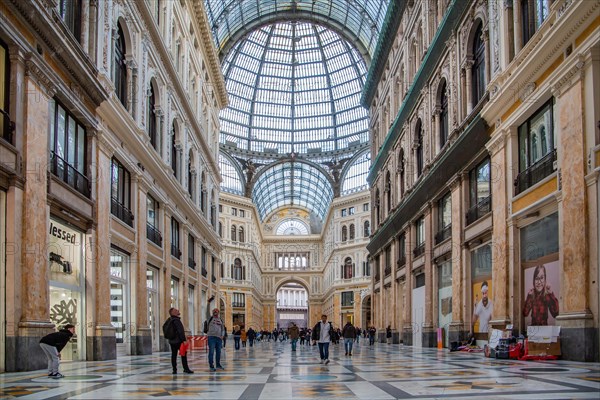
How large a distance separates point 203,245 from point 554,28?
34119 mm

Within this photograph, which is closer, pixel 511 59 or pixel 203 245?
pixel 511 59

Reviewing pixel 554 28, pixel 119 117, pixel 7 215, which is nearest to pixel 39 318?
pixel 7 215

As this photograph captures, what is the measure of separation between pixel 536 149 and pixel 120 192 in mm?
14377

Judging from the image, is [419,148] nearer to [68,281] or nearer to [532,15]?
[532,15]

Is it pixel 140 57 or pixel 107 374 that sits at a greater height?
pixel 140 57

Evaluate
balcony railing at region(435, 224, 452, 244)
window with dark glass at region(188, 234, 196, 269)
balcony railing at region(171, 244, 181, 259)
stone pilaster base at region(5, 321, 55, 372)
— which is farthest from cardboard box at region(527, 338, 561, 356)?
window with dark glass at region(188, 234, 196, 269)

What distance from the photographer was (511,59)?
20.6 meters

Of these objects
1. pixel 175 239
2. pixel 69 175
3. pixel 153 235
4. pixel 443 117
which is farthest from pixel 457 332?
pixel 175 239

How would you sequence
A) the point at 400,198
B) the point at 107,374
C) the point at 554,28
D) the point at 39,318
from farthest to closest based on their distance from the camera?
the point at 400,198
the point at 554,28
the point at 39,318
the point at 107,374

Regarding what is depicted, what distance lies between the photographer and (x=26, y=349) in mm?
14469

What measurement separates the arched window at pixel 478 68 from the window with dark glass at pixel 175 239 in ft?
57.0

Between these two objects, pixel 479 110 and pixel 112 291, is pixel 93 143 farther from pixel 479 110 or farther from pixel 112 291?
pixel 479 110

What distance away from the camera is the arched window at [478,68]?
2464 cm

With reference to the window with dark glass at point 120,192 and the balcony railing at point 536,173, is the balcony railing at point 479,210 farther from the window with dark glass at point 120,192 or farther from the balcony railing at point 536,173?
the window with dark glass at point 120,192
